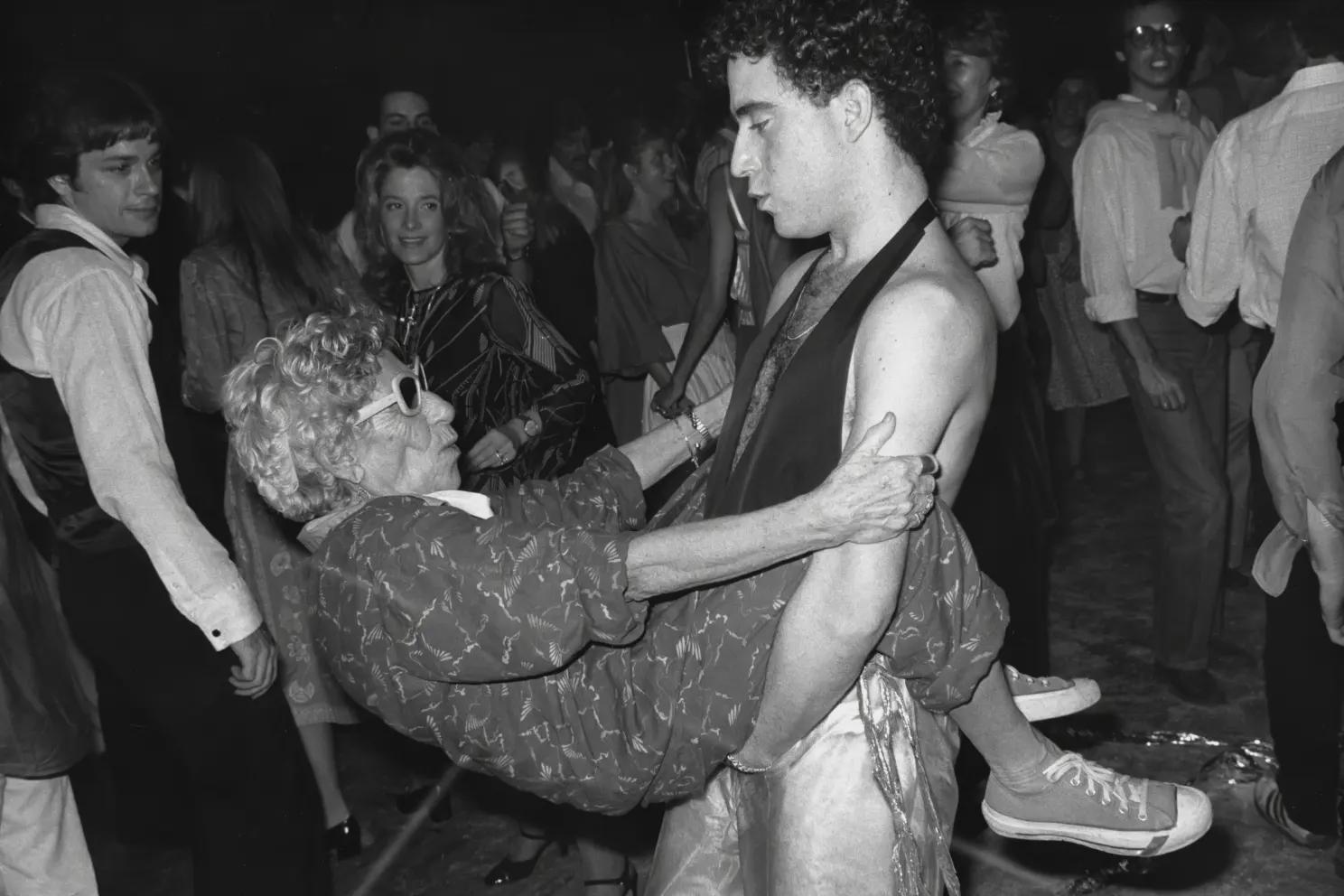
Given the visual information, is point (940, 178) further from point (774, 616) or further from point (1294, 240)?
point (774, 616)

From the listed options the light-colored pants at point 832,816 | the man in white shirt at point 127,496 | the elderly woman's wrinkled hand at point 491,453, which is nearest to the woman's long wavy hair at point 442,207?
the elderly woman's wrinkled hand at point 491,453

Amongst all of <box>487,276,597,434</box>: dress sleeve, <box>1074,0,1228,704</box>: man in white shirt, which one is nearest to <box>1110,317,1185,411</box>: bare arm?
<box>1074,0,1228,704</box>: man in white shirt

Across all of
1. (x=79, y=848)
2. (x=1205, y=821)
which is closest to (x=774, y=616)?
(x=1205, y=821)

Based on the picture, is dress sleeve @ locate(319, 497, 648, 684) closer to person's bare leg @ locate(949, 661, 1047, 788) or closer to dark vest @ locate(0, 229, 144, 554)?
person's bare leg @ locate(949, 661, 1047, 788)

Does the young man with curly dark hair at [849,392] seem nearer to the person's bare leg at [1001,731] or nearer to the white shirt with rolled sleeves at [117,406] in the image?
the person's bare leg at [1001,731]

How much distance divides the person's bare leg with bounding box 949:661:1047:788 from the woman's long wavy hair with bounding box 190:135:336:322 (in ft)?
7.01

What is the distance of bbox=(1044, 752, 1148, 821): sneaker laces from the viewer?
2.15 m

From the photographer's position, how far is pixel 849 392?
1839 millimetres

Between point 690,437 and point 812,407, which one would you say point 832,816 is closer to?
point 812,407

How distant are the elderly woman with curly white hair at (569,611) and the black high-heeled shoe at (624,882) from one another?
126cm

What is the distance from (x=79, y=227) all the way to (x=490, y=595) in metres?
1.52

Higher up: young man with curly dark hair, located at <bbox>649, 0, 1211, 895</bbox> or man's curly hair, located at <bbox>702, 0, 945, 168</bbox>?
man's curly hair, located at <bbox>702, 0, 945, 168</bbox>

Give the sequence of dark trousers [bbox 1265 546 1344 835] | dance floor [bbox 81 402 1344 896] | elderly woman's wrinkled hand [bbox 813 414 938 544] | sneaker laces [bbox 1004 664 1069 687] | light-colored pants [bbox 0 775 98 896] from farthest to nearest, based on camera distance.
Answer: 1. dance floor [bbox 81 402 1344 896]
2. dark trousers [bbox 1265 546 1344 835]
3. light-colored pants [bbox 0 775 98 896]
4. sneaker laces [bbox 1004 664 1069 687]
5. elderly woman's wrinkled hand [bbox 813 414 938 544]

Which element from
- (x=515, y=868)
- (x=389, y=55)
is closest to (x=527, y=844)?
(x=515, y=868)
